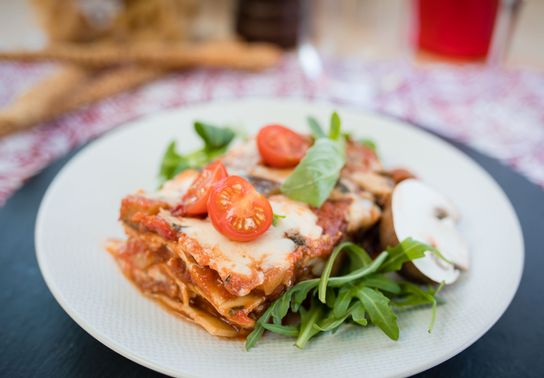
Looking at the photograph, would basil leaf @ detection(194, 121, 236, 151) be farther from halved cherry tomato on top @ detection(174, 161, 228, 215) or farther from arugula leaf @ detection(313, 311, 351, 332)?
arugula leaf @ detection(313, 311, 351, 332)

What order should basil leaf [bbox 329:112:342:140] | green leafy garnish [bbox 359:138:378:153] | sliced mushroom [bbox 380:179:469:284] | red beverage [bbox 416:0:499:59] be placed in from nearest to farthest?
sliced mushroom [bbox 380:179:469:284] < basil leaf [bbox 329:112:342:140] < green leafy garnish [bbox 359:138:378:153] < red beverage [bbox 416:0:499:59]

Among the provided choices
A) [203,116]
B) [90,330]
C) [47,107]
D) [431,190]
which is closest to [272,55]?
[203,116]

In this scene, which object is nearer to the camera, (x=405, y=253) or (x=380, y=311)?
(x=380, y=311)

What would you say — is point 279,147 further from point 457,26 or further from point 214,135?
point 457,26

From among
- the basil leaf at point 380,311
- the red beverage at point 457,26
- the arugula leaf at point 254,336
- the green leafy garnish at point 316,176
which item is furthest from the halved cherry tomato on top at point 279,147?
the red beverage at point 457,26

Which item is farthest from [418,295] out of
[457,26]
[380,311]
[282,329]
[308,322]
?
[457,26]

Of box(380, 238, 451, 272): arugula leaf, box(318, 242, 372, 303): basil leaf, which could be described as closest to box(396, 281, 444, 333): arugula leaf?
box(380, 238, 451, 272): arugula leaf
